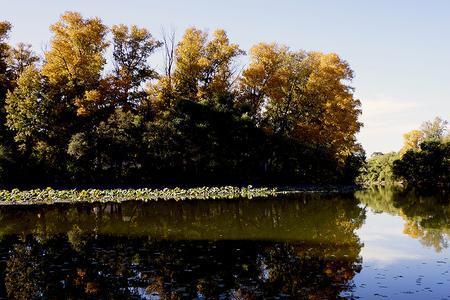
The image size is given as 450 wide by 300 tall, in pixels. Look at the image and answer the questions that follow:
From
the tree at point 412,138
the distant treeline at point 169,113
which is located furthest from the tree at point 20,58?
the tree at point 412,138

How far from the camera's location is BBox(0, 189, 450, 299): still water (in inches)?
448

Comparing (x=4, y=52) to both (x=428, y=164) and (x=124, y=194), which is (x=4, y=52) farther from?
(x=428, y=164)

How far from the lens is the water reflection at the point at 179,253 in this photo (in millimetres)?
11477

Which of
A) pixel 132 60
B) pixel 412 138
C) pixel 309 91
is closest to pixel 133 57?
pixel 132 60

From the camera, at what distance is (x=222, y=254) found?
15.5 metres

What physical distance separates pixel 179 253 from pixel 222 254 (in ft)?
4.96

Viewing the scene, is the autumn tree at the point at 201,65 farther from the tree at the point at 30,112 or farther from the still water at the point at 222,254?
the still water at the point at 222,254

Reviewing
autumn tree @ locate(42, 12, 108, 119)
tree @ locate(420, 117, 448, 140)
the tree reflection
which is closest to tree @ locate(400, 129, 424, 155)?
tree @ locate(420, 117, 448, 140)

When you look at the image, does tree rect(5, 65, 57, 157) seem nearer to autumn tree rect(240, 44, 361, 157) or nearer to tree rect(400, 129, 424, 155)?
autumn tree rect(240, 44, 361, 157)

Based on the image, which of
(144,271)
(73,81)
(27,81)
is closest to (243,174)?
(73,81)

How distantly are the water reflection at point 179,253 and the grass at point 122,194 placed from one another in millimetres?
6234

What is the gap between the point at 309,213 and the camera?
26.7 m

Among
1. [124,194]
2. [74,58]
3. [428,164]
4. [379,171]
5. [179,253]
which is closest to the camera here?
[179,253]

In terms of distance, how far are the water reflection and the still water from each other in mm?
39
